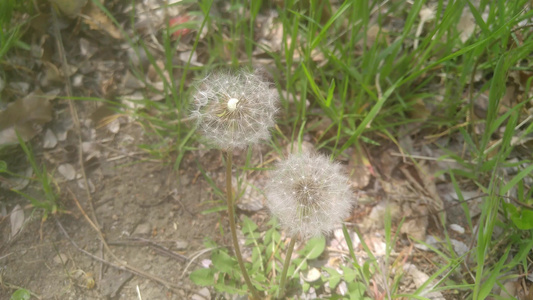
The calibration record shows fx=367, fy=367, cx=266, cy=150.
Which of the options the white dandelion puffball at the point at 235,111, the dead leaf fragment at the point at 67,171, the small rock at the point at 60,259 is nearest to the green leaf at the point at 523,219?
the white dandelion puffball at the point at 235,111

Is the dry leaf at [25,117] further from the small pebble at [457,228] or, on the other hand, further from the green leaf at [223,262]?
the small pebble at [457,228]

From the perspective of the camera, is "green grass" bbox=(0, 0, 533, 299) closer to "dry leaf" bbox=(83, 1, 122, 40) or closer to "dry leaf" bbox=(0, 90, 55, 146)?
"dry leaf" bbox=(83, 1, 122, 40)

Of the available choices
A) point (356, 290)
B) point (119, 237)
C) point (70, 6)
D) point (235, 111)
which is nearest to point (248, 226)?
point (356, 290)

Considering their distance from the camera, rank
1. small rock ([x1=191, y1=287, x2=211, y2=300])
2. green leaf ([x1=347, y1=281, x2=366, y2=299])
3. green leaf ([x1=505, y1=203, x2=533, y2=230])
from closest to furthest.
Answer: green leaf ([x1=505, y1=203, x2=533, y2=230]), green leaf ([x1=347, y1=281, x2=366, y2=299]), small rock ([x1=191, y1=287, x2=211, y2=300])

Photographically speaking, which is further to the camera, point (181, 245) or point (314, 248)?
point (181, 245)

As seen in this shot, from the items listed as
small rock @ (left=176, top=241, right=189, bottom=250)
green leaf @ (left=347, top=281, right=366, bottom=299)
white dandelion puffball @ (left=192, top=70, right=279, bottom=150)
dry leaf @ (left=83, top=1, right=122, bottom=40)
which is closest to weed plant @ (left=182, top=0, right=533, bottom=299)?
green leaf @ (left=347, top=281, right=366, bottom=299)

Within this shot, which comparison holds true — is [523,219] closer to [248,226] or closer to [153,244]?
[248,226]
